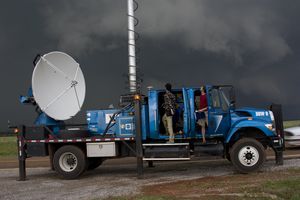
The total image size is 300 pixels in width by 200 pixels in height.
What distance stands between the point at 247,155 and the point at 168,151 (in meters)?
2.50

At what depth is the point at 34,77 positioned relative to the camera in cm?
1445

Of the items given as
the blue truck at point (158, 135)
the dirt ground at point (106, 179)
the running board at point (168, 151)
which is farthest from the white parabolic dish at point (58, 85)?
the running board at point (168, 151)

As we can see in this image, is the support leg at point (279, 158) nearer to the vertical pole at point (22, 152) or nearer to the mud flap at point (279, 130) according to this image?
the mud flap at point (279, 130)

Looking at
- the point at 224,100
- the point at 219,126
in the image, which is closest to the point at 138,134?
the point at 219,126

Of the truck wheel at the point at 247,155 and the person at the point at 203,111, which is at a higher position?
the person at the point at 203,111

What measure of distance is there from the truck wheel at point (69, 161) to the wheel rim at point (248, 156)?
5189mm

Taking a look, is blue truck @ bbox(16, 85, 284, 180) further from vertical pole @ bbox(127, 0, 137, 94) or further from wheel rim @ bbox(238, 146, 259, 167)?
vertical pole @ bbox(127, 0, 137, 94)

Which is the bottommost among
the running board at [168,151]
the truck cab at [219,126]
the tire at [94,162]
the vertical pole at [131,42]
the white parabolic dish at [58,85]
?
the tire at [94,162]

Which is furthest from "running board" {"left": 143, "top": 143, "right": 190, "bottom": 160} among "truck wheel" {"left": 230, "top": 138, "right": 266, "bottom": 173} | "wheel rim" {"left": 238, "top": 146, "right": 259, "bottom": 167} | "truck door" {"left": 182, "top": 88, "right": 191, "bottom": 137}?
"wheel rim" {"left": 238, "top": 146, "right": 259, "bottom": 167}

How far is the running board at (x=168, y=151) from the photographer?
1343 centimetres

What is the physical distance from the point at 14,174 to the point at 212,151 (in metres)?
8.07

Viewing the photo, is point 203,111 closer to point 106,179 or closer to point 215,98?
point 215,98

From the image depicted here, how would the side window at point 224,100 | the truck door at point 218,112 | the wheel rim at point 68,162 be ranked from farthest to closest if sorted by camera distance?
the wheel rim at point 68,162 → the side window at point 224,100 → the truck door at point 218,112

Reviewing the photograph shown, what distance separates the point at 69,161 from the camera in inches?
571
